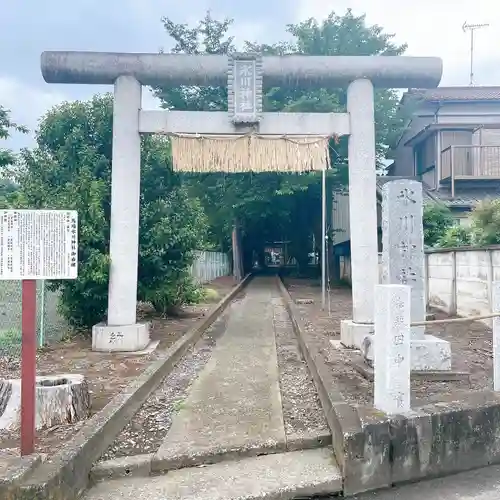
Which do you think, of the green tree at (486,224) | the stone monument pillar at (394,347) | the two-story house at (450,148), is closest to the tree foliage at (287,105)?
the two-story house at (450,148)

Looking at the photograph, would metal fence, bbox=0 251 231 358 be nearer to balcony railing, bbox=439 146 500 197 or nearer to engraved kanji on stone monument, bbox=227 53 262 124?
engraved kanji on stone monument, bbox=227 53 262 124

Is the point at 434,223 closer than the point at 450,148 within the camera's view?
Yes

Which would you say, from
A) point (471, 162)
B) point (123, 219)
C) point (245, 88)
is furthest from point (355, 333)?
point (471, 162)

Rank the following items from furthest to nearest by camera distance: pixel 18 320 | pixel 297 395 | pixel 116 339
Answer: pixel 18 320
pixel 116 339
pixel 297 395

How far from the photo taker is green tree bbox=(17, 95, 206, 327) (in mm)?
8609

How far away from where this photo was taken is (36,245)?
3.92m

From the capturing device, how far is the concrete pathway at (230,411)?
430 centimetres

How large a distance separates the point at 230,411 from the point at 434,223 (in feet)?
44.6

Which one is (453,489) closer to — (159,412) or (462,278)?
(159,412)

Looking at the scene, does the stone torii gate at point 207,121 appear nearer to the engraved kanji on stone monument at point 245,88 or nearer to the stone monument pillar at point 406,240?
the engraved kanji on stone monument at point 245,88

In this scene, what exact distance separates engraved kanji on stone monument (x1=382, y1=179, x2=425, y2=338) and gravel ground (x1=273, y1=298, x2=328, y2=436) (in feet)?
5.84

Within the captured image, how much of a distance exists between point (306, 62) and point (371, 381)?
5.43 meters

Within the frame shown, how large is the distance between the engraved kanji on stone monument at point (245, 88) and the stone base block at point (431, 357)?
14.6 feet

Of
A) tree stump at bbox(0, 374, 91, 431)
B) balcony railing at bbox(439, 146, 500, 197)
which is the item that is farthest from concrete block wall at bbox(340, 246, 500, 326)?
tree stump at bbox(0, 374, 91, 431)
